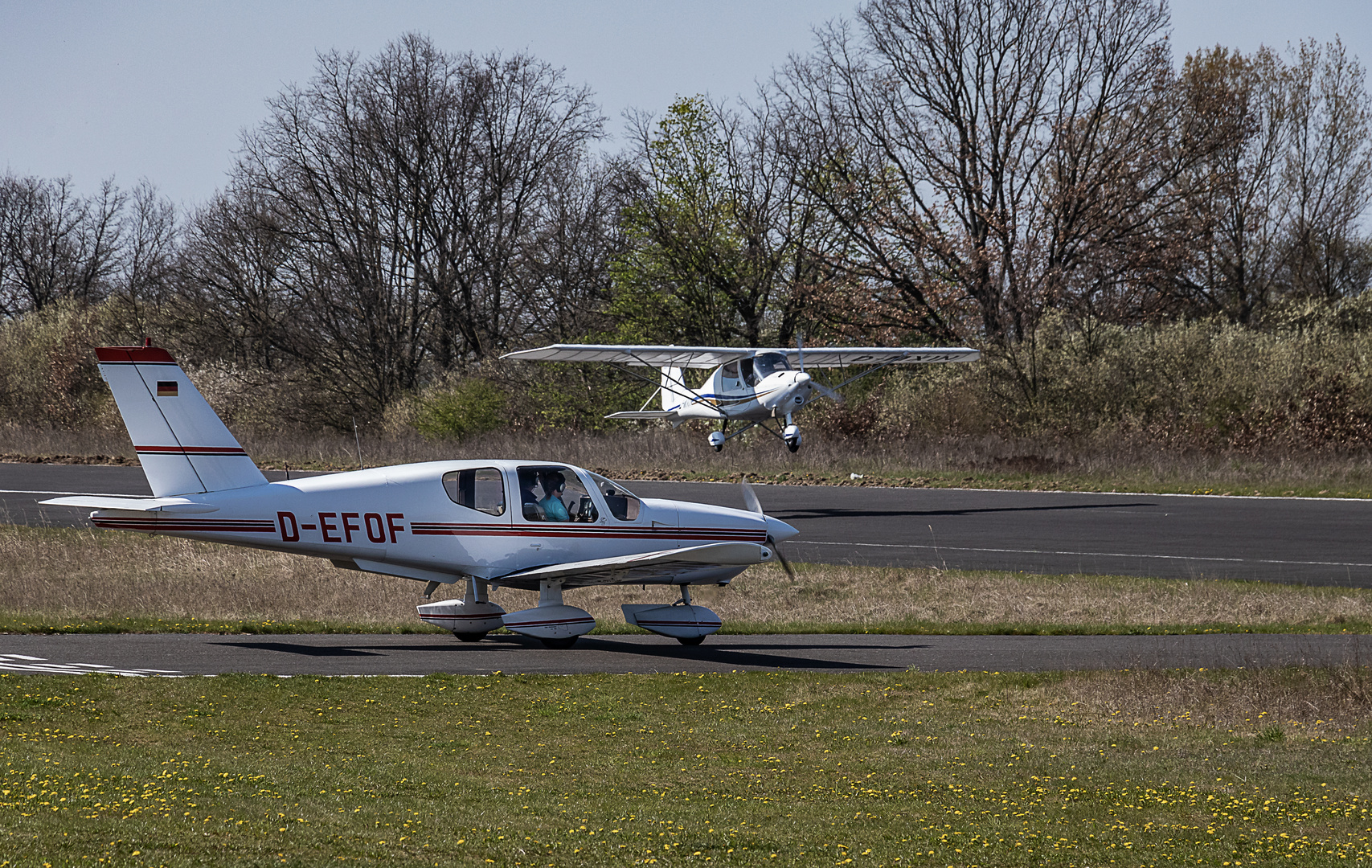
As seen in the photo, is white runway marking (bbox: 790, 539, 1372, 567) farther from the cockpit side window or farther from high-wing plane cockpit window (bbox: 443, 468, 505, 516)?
high-wing plane cockpit window (bbox: 443, 468, 505, 516)

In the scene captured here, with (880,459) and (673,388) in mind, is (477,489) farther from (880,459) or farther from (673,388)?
(880,459)

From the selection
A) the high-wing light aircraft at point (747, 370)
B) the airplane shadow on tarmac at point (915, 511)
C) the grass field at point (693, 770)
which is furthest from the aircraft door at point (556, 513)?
the high-wing light aircraft at point (747, 370)

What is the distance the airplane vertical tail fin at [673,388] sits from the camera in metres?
38.3

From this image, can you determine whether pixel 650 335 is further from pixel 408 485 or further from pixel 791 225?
pixel 408 485

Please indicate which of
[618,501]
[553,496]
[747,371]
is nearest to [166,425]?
[553,496]

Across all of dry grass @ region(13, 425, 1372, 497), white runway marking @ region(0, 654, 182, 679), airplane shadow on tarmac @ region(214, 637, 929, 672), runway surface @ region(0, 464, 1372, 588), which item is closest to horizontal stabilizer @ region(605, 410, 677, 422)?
runway surface @ region(0, 464, 1372, 588)

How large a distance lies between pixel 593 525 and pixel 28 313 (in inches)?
2853

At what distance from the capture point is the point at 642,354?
36625 millimetres

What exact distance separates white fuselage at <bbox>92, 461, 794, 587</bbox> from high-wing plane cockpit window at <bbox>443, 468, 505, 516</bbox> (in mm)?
47

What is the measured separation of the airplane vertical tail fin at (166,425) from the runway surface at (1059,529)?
12627mm

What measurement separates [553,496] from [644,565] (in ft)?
5.00

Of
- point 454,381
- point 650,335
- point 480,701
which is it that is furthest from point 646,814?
point 454,381

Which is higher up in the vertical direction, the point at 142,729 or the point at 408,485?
the point at 408,485

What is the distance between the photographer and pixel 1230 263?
52.3m
